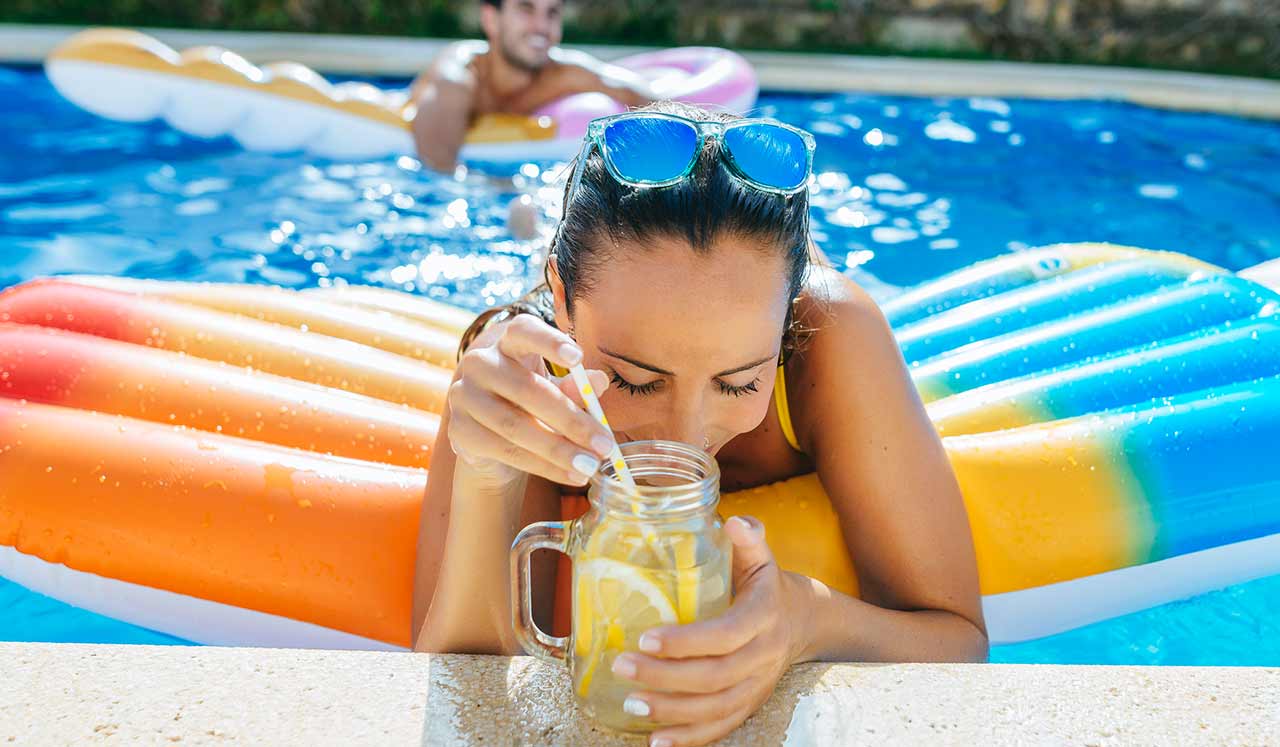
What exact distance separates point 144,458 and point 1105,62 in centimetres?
929

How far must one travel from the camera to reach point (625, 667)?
49.9 inches

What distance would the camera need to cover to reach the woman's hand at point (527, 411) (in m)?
1.31

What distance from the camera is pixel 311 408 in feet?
8.50

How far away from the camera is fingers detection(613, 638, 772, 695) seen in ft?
4.19

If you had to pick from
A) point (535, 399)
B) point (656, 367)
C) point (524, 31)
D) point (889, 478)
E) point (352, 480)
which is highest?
point (535, 399)


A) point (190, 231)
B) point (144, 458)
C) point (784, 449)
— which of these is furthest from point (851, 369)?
point (190, 231)

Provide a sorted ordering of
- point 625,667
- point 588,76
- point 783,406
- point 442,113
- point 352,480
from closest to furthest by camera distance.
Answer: point 625,667 < point 783,406 < point 352,480 < point 442,113 < point 588,76

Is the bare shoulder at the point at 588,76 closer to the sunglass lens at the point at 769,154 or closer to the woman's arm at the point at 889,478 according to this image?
the woman's arm at the point at 889,478

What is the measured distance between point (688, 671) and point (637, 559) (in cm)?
14

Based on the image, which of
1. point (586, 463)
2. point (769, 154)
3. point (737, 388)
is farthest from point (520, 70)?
point (586, 463)

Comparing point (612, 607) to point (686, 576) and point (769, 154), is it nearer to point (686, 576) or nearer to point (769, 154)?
point (686, 576)

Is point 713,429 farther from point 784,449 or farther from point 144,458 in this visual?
point 144,458

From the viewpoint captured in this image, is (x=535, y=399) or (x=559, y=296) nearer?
(x=535, y=399)

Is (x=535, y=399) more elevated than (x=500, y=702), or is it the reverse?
(x=535, y=399)
